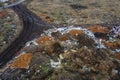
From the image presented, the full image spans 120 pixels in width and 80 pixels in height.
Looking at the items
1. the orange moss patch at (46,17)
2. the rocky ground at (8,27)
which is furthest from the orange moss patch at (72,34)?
the orange moss patch at (46,17)

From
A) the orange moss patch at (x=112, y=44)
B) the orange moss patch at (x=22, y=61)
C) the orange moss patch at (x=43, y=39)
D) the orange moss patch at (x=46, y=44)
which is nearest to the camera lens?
the orange moss patch at (x=22, y=61)

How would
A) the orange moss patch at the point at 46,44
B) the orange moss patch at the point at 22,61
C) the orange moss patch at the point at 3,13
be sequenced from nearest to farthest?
the orange moss patch at the point at 22,61
the orange moss patch at the point at 46,44
the orange moss patch at the point at 3,13

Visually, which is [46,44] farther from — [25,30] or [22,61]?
[25,30]

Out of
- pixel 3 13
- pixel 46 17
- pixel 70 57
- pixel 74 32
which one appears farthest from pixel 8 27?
pixel 70 57

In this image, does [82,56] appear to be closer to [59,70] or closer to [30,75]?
[59,70]

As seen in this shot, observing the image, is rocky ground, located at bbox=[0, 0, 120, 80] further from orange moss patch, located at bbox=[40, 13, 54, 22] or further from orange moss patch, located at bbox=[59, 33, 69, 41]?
orange moss patch, located at bbox=[40, 13, 54, 22]

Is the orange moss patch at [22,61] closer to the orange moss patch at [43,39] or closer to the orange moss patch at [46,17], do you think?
the orange moss patch at [43,39]

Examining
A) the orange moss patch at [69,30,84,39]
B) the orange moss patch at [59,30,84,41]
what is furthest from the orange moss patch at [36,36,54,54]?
the orange moss patch at [69,30,84,39]
